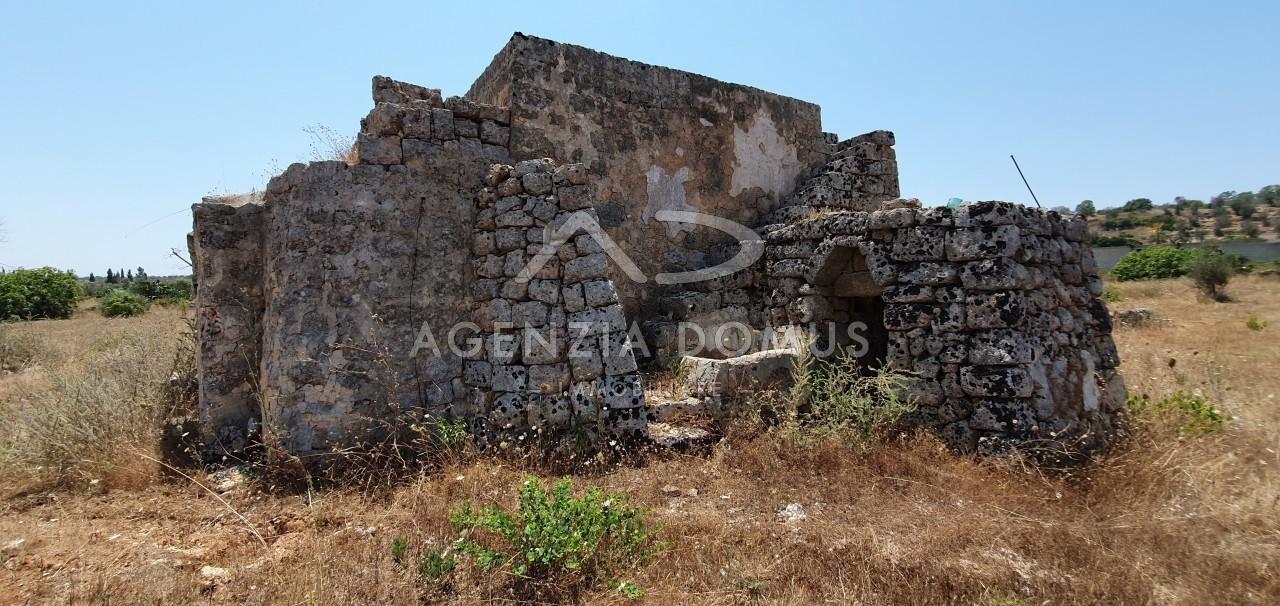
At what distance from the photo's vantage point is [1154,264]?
79.2 feet

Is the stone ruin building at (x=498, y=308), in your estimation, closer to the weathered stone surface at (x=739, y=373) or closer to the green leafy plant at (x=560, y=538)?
the weathered stone surface at (x=739, y=373)

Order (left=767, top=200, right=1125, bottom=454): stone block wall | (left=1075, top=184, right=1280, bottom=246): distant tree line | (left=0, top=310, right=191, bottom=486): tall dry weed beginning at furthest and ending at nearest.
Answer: (left=1075, top=184, right=1280, bottom=246): distant tree line → (left=767, top=200, right=1125, bottom=454): stone block wall → (left=0, top=310, right=191, bottom=486): tall dry weed

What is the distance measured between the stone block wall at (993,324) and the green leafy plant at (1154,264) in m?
24.8

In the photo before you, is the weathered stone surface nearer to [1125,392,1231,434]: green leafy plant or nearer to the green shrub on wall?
[1125,392,1231,434]: green leafy plant

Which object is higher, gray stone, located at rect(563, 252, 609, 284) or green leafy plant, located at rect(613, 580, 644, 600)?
gray stone, located at rect(563, 252, 609, 284)

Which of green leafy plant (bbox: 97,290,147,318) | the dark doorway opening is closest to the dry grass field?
the dark doorway opening

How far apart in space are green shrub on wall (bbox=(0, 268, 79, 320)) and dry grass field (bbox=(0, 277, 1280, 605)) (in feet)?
53.3

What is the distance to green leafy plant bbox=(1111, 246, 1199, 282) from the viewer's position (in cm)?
2344

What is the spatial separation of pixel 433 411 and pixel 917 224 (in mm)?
3762

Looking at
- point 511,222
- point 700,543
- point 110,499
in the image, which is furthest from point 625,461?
point 110,499

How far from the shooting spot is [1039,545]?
305 centimetres

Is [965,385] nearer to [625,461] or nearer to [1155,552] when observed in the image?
[1155,552]

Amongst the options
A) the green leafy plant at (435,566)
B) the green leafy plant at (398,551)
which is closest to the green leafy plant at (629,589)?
the green leafy plant at (435,566)

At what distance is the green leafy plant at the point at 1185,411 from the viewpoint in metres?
4.55
